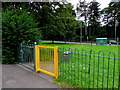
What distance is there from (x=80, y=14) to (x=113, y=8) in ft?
33.6

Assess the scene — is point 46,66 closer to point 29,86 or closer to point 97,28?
point 29,86

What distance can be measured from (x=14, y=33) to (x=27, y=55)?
1.55 metres

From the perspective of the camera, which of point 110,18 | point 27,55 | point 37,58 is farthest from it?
point 110,18

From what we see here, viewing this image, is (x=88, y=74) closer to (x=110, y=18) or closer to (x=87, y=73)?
(x=87, y=73)

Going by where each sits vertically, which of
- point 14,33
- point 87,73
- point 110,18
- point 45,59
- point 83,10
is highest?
point 83,10

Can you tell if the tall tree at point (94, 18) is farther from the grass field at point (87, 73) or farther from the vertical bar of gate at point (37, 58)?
the vertical bar of gate at point (37, 58)

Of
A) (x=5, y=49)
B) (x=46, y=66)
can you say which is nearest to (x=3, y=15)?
(x=5, y=49)

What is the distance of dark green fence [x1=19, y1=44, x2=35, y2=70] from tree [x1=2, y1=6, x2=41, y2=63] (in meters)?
0.52

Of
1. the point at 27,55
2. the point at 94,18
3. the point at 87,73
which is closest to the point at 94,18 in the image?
the point at 94,18

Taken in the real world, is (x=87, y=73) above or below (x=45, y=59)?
below

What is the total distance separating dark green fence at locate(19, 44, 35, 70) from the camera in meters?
5.35

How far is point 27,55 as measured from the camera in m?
5.82

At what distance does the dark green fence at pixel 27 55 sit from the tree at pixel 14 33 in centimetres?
52

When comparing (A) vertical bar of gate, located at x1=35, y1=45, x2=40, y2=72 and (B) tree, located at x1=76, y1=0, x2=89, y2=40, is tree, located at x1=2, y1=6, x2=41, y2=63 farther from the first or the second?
(B) tree, located at x1=76, y1=0, x2=89, y2=40
